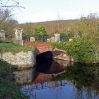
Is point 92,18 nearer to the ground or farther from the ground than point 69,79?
farther from the ground

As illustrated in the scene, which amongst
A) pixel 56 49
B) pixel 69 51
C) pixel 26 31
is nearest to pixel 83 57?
pixel 69 51

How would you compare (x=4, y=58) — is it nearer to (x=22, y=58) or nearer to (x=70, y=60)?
(x=22, y=58)

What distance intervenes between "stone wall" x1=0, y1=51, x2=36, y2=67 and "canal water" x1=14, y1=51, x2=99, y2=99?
62 centimetres

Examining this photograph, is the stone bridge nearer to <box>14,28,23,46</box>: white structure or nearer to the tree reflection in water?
<box>14,28,23,46</box>: white structure

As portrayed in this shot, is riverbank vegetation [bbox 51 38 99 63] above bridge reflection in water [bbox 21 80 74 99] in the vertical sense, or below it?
above

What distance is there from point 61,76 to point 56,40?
942 cm

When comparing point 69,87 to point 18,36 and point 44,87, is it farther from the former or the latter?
point 18,36

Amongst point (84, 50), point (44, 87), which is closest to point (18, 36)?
point (84, 50)

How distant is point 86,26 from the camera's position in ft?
86.5

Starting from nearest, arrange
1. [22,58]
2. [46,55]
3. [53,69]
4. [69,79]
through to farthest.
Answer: [69,79] → [22,58] → [53,69] → [46,55]

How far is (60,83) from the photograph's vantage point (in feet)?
49.4

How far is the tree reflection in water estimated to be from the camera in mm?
11695

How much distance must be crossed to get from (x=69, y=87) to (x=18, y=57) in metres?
6.16

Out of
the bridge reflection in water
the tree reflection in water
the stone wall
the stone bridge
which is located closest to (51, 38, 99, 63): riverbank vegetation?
the stone bridge
